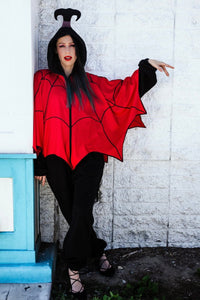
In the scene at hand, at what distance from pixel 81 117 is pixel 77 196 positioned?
0.60 meters

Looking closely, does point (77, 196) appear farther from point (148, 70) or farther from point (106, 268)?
point (148, 70)

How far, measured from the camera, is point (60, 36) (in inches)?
100

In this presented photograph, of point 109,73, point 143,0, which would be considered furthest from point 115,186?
point 143,0

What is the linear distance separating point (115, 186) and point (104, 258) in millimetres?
680

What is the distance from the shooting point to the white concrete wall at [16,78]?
238 centimetres

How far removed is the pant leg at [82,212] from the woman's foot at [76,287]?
11cm

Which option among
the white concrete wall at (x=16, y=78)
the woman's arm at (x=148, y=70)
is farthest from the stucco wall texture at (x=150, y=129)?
the white concrete wall at (x=16, y=78)

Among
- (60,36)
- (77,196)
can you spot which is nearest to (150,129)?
(77,196)

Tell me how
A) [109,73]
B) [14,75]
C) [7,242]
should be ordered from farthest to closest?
[109,73] → [7,242] → [14,75]

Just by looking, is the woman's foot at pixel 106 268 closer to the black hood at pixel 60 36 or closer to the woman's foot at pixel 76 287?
the woman's foot at pixel 76 287

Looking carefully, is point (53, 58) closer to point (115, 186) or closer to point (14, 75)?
point (14, 75)

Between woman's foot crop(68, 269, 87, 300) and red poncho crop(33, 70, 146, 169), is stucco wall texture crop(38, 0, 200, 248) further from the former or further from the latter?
woman's foot crop(68, 269, 87, 300)

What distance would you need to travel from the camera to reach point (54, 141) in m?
2.49

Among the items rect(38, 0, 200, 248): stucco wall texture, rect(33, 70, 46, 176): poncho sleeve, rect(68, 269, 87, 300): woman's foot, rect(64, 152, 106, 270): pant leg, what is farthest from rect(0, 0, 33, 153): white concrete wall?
rect(68, 269, 87, 300): woman's foot
